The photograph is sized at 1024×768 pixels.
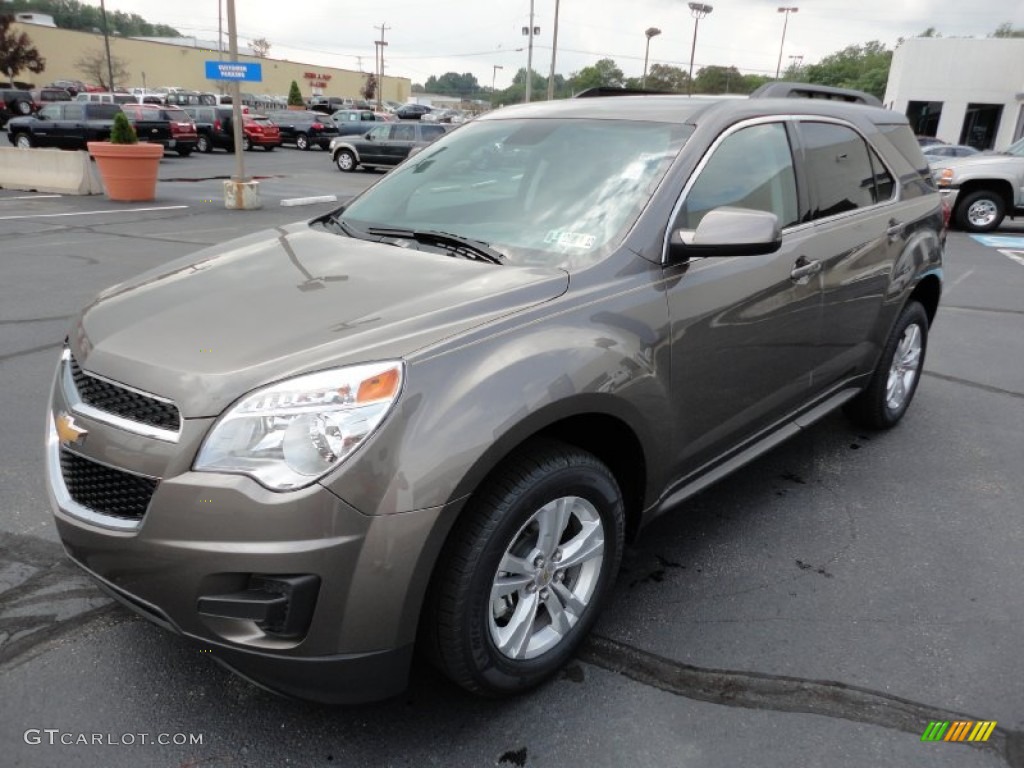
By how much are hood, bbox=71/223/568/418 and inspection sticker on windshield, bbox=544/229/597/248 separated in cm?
22

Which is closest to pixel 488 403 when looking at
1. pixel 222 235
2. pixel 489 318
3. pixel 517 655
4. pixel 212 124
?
pixel 489 318

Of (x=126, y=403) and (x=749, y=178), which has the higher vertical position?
(x=749, y=178)

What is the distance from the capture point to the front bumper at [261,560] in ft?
6.17

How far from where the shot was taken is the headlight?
75.2 inches

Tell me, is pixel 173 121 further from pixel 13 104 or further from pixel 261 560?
pixel 261 560

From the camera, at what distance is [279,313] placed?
2.34 metres

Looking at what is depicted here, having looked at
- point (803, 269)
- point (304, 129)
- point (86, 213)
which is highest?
point (803, 269)

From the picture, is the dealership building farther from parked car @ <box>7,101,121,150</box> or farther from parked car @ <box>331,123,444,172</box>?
parked car @ <box>331,123,444,172</box>

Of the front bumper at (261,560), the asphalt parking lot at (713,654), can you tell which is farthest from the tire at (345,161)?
the front bumper at (261,560)

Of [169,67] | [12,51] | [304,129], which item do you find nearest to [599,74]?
[169,67]

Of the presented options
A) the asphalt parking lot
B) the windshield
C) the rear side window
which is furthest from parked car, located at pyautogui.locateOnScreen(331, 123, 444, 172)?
the windshield

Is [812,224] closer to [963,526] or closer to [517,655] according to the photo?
[963,526]

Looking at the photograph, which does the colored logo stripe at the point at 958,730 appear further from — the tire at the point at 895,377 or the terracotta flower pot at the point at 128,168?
the terracotta flower pot at the point at 128,168

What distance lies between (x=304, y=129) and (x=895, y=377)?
31.7 m
